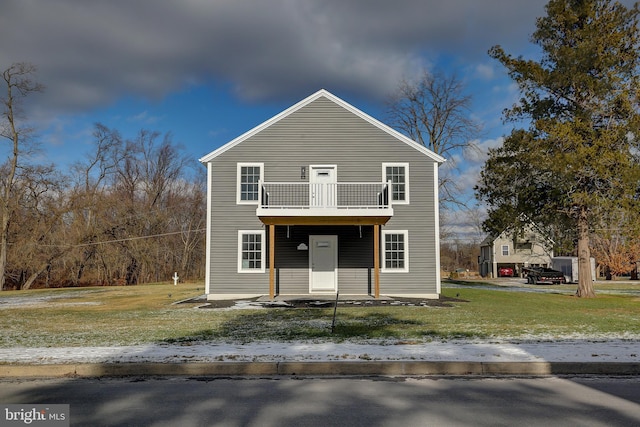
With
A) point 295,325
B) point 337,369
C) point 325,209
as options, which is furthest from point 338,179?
point 337,369

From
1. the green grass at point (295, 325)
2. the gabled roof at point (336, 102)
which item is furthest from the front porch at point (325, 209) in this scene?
the green grass at point (295, 325)

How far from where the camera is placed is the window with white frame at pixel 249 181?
19.9 metres

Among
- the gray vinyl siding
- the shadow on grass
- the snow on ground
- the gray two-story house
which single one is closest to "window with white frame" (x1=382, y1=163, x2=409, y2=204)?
the gray two-story house

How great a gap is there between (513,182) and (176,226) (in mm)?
36083

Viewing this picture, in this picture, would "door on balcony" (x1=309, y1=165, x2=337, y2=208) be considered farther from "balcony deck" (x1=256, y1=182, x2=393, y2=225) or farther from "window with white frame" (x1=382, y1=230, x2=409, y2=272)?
"window with white frame" (x1=382, y1=230, x2=409, y2=272)

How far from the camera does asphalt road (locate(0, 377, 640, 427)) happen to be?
469 centimetres

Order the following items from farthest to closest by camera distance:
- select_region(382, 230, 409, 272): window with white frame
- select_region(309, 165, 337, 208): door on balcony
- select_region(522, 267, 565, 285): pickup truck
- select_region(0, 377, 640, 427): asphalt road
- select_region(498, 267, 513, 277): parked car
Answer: select_region(498, 267, 513, 277): parked car < select_region(522, 267, 565, 285): pickup truck < select_region(382, 230, 409, 272): window with white frame < select_region(309, 165, 337, 208): door on balcony < select_region(0, 377, 640, 427): asphalt road

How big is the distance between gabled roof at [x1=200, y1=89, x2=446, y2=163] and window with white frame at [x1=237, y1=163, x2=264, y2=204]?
1025mm

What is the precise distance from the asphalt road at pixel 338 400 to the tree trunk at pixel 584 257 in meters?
15.9

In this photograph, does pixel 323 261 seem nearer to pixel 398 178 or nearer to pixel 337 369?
pixel 398 178

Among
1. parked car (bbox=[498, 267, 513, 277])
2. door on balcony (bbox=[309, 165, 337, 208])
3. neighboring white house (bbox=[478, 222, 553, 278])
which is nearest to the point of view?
door on balcony (bbox=[309, 165, 337, 208])

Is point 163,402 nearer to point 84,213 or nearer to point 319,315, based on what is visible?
point 319,315

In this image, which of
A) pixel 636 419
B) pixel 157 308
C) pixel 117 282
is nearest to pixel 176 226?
pixel 117 282

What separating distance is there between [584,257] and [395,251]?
8.57 metres
